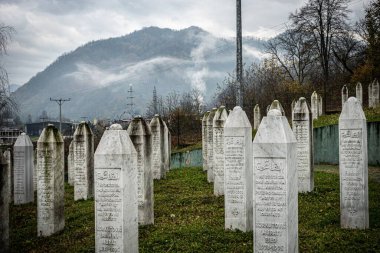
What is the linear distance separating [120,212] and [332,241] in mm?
4357

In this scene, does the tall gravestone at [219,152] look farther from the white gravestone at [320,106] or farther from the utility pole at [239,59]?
the white gravestone at [320,106]

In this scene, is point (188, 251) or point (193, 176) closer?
point (188, 251)

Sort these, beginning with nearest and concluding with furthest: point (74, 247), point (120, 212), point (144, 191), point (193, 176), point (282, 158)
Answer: point (282, 158), point (120, 212), point (74, 247), point (144, 191), point (193, 176)

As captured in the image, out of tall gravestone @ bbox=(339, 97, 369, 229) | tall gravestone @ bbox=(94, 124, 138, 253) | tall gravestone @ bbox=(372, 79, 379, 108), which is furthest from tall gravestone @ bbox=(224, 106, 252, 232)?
tall gravestone @ bbox=(372, 79, 379, 108)

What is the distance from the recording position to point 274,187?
631 centimetres

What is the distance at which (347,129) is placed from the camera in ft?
29.5

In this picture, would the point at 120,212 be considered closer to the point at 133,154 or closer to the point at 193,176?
the point at 133,154

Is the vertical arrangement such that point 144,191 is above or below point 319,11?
below

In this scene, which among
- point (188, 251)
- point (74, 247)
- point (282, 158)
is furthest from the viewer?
point (74, 247)

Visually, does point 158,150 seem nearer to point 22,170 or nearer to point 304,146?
point 22,170

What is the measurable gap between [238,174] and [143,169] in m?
2.49

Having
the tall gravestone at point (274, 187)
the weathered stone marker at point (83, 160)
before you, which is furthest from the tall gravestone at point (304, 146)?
the weathered stone marker at point (83, 160)

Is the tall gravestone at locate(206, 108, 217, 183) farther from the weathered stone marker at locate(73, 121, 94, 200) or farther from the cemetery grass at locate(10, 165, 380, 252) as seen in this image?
the weathered stone marker at locate(73, 121, 94, 200)

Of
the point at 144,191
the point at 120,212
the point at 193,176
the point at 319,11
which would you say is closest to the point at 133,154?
the point at 120,212
